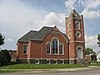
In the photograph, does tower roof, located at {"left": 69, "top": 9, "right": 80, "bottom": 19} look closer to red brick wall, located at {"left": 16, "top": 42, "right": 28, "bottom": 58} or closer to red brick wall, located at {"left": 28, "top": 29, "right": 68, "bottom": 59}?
red brick wall, located at {"left": 28, "top": 29, "right": 68, "bottom": 59}

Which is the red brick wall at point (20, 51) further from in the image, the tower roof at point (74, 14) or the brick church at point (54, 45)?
the tower roof at point (74, 14)

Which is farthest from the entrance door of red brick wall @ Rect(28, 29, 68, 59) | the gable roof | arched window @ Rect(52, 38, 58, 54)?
the gable roof

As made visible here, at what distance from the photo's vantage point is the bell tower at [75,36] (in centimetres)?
4980

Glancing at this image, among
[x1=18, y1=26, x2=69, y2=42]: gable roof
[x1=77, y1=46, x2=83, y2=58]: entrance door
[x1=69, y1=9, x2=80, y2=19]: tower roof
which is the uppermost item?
[x1=69, y1=9, x2=80, y2=19]: tower roof

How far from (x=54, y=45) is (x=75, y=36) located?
6.46 meters

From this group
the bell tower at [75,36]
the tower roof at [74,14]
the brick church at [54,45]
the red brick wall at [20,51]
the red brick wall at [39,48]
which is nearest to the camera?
the red brick wall at [39,48]

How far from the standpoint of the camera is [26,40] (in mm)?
48062

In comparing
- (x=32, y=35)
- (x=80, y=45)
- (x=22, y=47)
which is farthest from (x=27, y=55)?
(x=80, y=45)

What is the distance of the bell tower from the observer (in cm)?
4980

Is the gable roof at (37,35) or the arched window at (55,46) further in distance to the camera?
the arched window at (55,46)

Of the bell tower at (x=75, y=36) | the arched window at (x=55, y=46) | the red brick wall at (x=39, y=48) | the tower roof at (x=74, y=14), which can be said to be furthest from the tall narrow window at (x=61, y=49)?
the tower roof at (x=74, y=14)

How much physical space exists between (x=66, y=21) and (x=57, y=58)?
12.0 m

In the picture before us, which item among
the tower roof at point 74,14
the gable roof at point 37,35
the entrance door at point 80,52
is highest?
the tower roof at point 74,14

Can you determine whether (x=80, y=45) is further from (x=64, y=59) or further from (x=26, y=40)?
(x=26, y=40)
